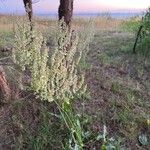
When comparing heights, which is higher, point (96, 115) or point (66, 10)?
point (66, 10)

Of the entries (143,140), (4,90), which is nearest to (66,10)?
(4,90)

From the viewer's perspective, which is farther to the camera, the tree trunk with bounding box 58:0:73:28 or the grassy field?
the tree trunk with bounding box 58:0:73:28

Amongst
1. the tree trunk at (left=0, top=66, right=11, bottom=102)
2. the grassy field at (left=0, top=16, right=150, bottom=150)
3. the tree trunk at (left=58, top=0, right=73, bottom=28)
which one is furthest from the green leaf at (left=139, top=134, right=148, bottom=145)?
the tree trunk at (left=58, top=0, right=73, bottom=28)

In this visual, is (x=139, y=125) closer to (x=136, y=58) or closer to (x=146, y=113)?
(x=146, y=113)

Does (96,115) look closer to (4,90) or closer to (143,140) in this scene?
(143,140)

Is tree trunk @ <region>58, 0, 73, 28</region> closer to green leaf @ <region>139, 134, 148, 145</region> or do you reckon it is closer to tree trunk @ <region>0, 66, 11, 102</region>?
tree trunk @ <region>0, 66, 11, 102</region>

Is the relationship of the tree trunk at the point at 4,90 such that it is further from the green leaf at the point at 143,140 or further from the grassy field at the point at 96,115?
the green leaf at the point at 143,140

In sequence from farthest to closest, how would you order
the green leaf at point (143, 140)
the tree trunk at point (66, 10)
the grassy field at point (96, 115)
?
1. the tree trunk at point (66, 10)
2. the green leaf at point (143, 140)
3. the grassy field at point (96, 115)

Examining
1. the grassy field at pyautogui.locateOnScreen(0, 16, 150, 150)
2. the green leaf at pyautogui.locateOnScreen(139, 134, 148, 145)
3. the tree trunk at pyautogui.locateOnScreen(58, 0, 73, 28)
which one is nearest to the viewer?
the grassy field at pyautogui.locateOnScreen(0, 16, 150, 150)

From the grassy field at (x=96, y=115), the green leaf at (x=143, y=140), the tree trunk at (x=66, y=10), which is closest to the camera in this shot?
the grassy field at (x=96, y=115)

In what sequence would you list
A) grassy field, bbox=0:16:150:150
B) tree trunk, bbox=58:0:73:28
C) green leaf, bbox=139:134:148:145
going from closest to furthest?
grassy field, bbox=0:16:150:150 < green leaf, bbox=139:134:148:145 < tree trunk, bbox=58:0:73:28

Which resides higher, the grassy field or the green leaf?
the grassy field

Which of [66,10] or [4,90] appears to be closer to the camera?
[4,90]

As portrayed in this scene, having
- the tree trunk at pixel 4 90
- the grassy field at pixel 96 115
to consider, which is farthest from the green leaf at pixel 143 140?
the tree trunk at pixel 4 90
